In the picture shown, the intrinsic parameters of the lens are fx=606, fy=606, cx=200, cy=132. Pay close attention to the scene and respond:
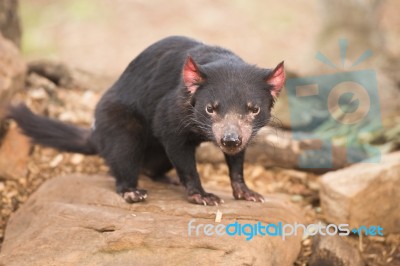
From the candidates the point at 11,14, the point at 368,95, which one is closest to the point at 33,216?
the point at 11,14

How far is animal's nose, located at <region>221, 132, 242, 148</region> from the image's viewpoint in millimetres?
3490

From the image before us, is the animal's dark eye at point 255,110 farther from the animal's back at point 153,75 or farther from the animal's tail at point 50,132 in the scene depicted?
the animal's tail at point 50,132

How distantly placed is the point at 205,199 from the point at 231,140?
684 mm

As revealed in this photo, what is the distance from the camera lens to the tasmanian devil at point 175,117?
3.68 meters

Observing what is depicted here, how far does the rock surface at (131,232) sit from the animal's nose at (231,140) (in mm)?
555

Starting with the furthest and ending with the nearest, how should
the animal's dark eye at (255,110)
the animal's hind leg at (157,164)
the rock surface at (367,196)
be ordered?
the animal's hind leg at (157,164)
the rock surface at (367,196)
the animal's dark eye at (255,110)

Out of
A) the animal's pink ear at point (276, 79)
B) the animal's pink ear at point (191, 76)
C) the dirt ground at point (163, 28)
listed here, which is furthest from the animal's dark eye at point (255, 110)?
the dirt ground at point (163, 28)

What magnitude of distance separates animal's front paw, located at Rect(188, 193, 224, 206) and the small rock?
751mm

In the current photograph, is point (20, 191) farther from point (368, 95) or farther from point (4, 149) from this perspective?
point (368, 95)

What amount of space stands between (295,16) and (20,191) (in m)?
10.5

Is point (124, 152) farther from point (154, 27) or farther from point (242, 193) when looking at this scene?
point (154, 27)

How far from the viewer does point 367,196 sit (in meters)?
4.47

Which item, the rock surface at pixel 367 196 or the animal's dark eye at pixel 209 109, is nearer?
the animal's dark eye at pixel 209 109

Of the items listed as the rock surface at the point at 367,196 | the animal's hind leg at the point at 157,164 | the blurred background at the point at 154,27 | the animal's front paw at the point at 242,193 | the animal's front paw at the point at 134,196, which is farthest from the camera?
the blurred background at the point at 154,27
